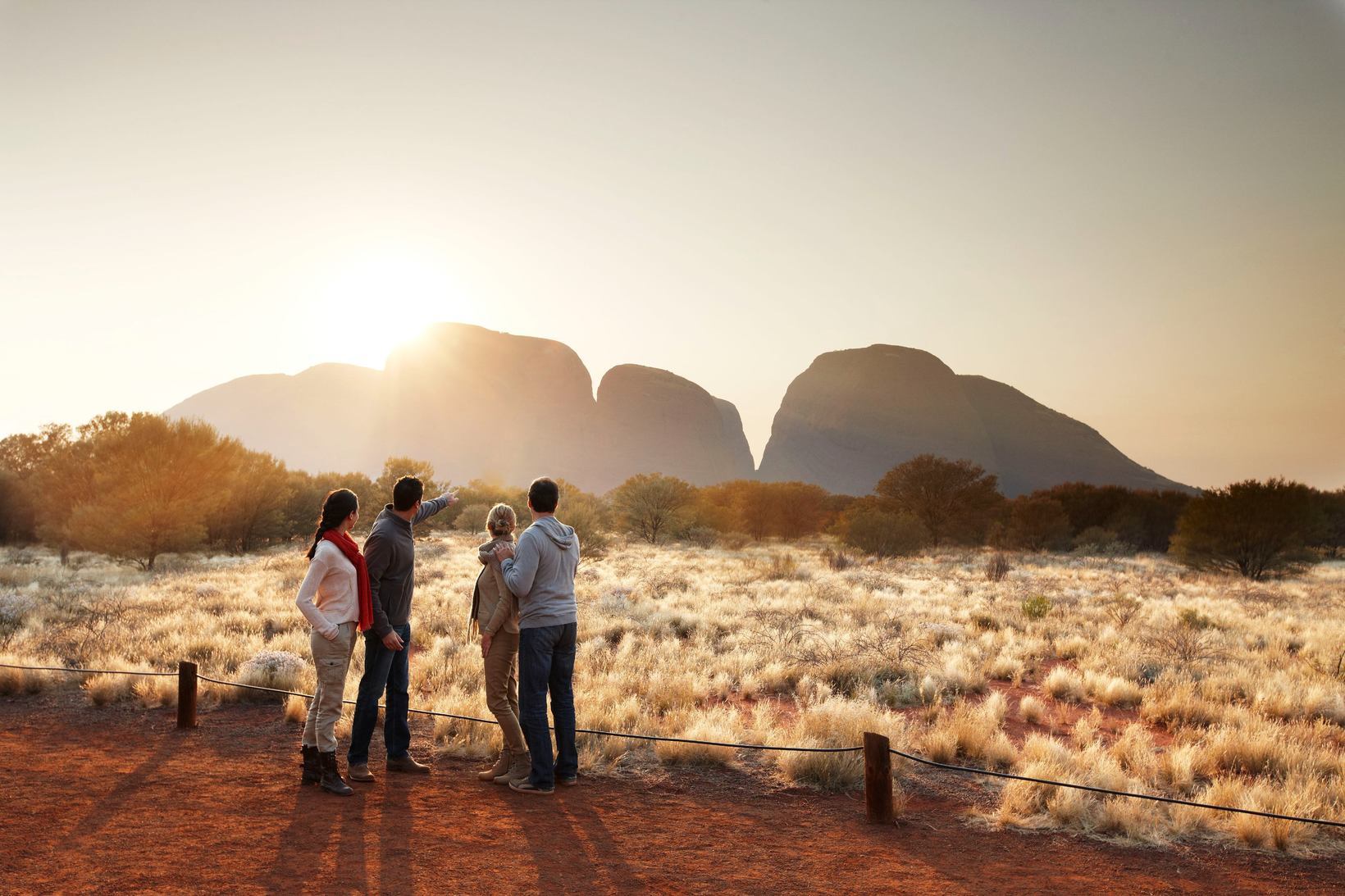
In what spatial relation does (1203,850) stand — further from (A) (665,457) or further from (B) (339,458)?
(B) (339,458)

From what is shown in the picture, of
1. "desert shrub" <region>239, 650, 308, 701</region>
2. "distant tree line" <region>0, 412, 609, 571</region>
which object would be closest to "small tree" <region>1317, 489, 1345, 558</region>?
"distant tree line" <region>0, 412, 609, 571</region>

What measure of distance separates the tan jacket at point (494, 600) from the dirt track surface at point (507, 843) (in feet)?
4.34

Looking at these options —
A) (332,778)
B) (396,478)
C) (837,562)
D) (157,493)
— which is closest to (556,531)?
(332,778)

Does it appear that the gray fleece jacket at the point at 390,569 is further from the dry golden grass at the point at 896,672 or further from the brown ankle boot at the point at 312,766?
the dry golden grass at the point at 896,672

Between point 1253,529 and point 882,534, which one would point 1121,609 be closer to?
point 1253,529

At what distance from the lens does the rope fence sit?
5.34 metres

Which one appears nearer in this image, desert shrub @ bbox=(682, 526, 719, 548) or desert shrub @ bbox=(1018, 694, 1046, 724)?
desert shrub @ bbox=(1018, 694, 1046, 724)

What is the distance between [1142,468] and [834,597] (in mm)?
157227

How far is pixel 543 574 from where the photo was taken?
18.4 feet

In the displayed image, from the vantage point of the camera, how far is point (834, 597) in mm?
18375

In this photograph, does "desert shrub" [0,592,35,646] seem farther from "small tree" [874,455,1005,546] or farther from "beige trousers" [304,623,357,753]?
"small tree" [874,455,1005,546]

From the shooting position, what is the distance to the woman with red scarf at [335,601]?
5.38 meters

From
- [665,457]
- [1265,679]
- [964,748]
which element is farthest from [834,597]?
[665,457]

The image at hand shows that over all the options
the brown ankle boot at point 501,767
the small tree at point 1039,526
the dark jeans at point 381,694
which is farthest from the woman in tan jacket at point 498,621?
the small tree at point 1039,526
